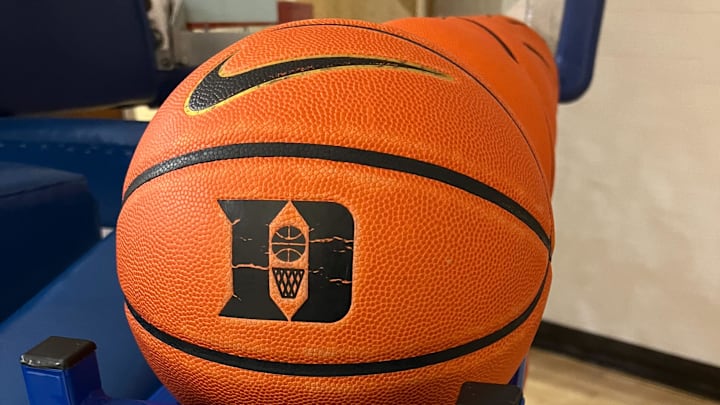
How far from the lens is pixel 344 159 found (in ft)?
1.39

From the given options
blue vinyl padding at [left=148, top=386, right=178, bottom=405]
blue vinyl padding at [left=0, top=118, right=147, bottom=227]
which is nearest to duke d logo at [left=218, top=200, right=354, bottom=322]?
blue vinyl padding at [left=148, top=386, right=178, bottom=405]

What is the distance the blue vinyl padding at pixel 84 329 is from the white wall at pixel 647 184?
159 centimetres

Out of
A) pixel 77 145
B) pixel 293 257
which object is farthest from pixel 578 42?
pixel 293 257

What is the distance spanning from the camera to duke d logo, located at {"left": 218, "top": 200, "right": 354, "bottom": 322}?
1.33 ft

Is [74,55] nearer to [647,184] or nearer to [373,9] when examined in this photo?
[373,9]

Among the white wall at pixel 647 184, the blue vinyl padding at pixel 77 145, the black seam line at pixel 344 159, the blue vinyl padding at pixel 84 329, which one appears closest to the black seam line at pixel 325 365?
the black seam line at pixel 344 159

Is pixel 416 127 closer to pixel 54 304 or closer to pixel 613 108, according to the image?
pixel 54 304

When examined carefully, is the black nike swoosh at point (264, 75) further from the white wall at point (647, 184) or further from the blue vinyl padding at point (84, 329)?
the white wall at point (647, 184)

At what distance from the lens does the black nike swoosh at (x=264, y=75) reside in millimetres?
462

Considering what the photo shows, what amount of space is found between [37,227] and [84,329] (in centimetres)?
22

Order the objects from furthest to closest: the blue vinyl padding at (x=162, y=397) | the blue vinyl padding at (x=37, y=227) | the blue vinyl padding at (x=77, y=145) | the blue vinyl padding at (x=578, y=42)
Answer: the blue vinyl padding at (x=578, y=42), the blue vinyl padding at (x=77, y=145), the blue vinyl padding at (x=37, y=227), the blue vinyl padding at (x=162, y=397)

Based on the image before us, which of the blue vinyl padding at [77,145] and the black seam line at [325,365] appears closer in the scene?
the black seam line at [325,365]

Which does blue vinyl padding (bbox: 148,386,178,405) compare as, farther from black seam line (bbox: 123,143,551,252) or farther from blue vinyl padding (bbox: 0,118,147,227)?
blue vinyl padding (bbox: 0,118,147,227)

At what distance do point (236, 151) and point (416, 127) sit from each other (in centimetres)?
13
